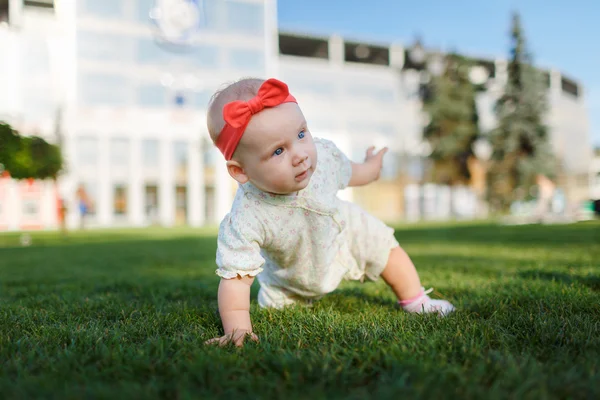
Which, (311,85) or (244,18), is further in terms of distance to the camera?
(311,85)

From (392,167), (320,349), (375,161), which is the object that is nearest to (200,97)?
(392,167)

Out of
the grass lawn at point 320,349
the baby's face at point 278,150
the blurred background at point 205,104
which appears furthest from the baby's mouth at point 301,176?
the blurred background at point 205,104

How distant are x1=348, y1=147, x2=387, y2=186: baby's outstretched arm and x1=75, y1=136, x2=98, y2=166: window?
3132 centimetres

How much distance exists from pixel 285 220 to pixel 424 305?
2.36 feet

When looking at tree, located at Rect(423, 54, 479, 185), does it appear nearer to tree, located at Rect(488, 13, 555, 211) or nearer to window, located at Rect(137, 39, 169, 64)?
tree, located at Rect(488, 13, 555, 211)

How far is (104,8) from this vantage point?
32.6 m

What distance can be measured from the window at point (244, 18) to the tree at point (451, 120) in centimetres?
1197

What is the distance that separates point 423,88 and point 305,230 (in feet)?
112

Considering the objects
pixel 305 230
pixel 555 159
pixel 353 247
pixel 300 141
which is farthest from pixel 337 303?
pixel 555 159

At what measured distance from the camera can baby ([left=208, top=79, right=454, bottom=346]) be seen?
174 centimetres

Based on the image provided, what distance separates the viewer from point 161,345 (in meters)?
1.50

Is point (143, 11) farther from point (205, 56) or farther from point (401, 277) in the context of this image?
point (401, 277)

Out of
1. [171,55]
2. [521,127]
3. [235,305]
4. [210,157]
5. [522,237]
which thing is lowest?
[522,237]

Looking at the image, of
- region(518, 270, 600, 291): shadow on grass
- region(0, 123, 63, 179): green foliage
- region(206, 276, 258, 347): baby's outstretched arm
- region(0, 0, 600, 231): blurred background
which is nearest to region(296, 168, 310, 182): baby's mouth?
region(206, 276, 258, 347): baby's outstretched arm
